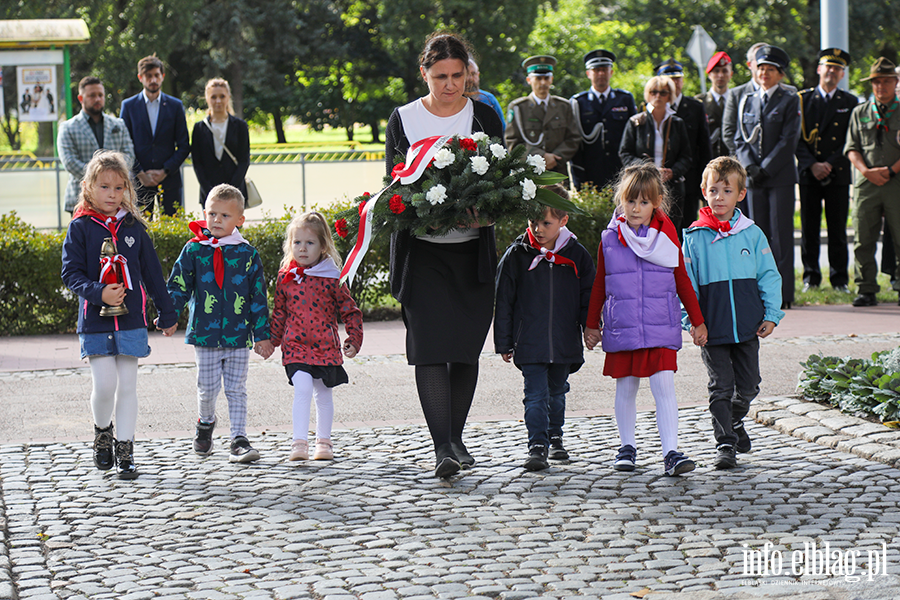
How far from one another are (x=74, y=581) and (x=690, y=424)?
143 inches

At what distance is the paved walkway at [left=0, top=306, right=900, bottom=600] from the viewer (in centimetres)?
395

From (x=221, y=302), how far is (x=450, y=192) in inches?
65.1

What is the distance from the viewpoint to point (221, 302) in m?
5.96

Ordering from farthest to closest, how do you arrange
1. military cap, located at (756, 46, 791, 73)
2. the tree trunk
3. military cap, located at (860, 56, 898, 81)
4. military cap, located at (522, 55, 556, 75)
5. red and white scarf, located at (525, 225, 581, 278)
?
the tree trunk < military cap, located at (522, 55, 556, 75) < military cap, located at (860, 56, 898, 81) < military cap, located at (756, 46, 791, 73) < red and white scarf, located at (525, 225, 581, 278)

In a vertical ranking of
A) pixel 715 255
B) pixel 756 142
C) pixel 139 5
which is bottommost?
pixel 715 255

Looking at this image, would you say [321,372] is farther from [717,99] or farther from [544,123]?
[717,99]

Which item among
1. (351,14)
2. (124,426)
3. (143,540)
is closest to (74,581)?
(143,540)

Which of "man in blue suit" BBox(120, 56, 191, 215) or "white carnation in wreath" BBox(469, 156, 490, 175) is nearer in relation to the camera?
"white carnation in wreath" BBox(469, 156, 490, 175)

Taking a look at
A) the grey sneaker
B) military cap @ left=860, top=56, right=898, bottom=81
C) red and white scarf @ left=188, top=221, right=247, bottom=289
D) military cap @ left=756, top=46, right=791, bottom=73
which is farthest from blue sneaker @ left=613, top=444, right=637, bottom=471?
military cap @ left=860, top=56, right=898, bottom=81

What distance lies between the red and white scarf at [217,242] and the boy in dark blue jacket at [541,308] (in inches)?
58.6

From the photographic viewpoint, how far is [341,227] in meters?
5.23

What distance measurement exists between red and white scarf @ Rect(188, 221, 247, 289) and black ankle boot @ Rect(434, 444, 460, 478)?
5.17ft

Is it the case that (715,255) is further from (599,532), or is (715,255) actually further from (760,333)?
(599,532)

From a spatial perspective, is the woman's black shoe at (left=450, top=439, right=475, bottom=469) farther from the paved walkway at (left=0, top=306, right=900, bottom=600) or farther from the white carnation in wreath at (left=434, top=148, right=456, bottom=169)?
the white carnation in wreath at (left=434, top=148, right=456, bottom=169)
